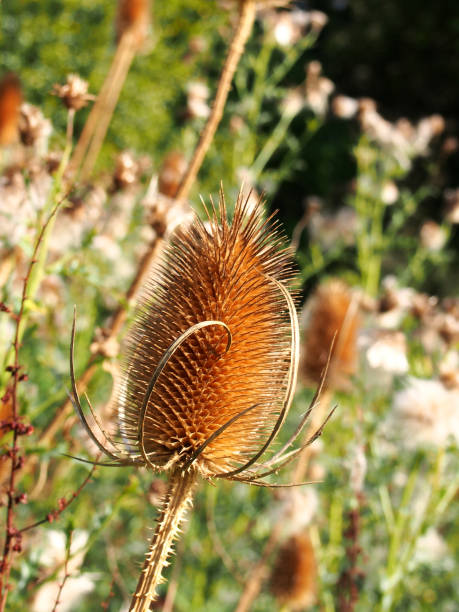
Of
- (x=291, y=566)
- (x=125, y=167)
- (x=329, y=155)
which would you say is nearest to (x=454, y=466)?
(x=291, y=566)

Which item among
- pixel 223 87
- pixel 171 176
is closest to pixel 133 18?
pixel 171 176

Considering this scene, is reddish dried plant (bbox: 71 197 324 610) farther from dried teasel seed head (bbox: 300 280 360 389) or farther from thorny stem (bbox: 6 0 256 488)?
dried teasel seed head (bbox: 300 280 360 389)

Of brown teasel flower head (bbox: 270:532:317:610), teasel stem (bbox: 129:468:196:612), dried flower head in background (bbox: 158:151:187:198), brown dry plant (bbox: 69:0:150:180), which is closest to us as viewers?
teasel stem (bbox: 129:468:196:612)

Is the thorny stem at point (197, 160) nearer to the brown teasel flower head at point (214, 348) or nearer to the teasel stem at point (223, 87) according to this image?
the teasel stem at point (223, 87)

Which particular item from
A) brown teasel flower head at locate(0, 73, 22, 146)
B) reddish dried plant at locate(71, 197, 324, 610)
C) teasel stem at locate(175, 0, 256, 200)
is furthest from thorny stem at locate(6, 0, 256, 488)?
brown teasel flower head at locate(0, 73, 22, 146)

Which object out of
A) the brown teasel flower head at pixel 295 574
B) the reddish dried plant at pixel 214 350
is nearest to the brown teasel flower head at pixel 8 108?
the reddish dried plant at pixel 214 350

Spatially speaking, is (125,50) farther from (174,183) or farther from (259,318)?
(259,318)

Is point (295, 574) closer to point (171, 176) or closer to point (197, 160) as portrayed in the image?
point (197, 160)
